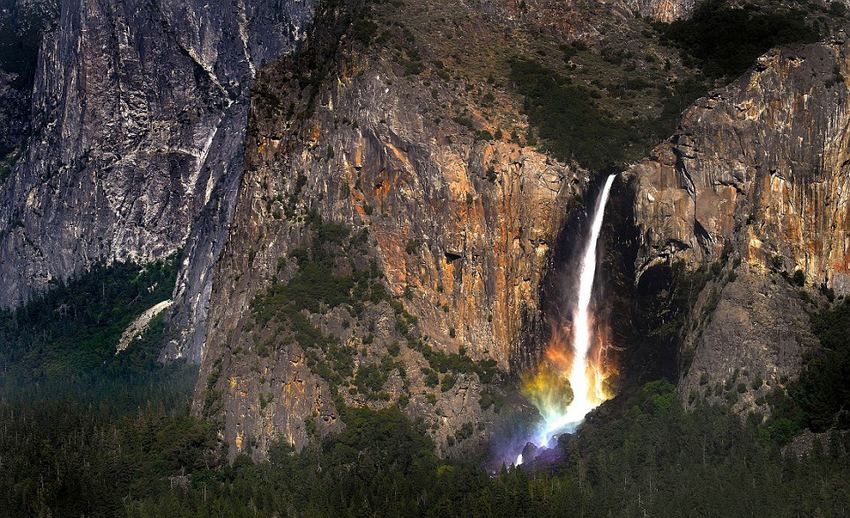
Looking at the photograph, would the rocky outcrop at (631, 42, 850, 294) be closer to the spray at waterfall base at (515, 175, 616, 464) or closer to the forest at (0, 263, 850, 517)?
the spray at waterfall base at (515, 175, 616, 464)

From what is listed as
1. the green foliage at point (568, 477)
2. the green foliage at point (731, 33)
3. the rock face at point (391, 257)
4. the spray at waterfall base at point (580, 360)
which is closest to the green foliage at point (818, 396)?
the green foliage at point (568, 477)

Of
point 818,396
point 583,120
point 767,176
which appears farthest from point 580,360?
point 818,396

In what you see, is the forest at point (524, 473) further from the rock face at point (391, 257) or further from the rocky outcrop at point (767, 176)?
the rocky outcrop at point (767, 176)

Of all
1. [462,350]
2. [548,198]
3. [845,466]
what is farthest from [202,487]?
[845,466]

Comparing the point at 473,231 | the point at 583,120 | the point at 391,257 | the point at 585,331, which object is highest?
the point at 583,120

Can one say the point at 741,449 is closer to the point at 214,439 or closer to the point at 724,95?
the point at 724,95

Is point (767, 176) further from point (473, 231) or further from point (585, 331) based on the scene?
point (473, 231)
